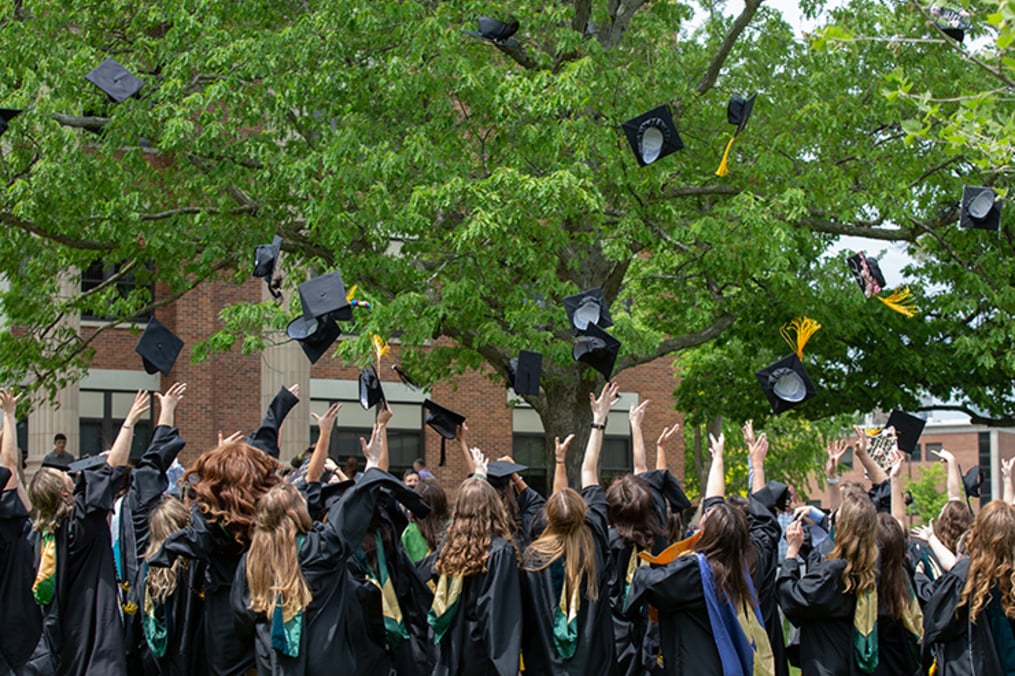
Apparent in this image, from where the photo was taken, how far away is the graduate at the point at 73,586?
6160mm

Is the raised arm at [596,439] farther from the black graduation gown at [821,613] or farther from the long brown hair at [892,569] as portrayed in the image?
the long brown hair at [892,569]

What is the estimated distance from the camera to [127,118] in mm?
11984

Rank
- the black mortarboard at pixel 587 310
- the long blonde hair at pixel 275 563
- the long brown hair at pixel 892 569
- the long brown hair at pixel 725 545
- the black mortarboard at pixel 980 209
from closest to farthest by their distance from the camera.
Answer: the long blonde hair at pixel 275 563 → the long brown hair at pixel 725 545 → the long brown hair at pixel 892 569 → the black mortarboard at pixel 587 310 → the black mortarboard at pixel 980 209

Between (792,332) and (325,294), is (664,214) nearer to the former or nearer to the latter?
(792,332)

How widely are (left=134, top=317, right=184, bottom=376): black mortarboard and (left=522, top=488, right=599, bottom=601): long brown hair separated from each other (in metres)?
4.26

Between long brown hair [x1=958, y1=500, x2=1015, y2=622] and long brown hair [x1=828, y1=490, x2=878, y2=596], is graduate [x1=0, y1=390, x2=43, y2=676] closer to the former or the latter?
long brown hair [x1=828, y1=490, x2=878, y2=596]

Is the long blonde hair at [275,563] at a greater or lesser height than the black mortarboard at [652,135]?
lesser

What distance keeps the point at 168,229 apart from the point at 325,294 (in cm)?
441

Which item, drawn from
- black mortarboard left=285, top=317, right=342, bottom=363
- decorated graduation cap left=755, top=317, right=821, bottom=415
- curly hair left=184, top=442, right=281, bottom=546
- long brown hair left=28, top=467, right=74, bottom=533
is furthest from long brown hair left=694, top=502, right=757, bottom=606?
black mortarboard left=285, top=317, right=342, bottom=363

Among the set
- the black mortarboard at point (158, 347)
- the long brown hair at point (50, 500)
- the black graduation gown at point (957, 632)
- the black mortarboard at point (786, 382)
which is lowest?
the black graduation gown at point (957, 632)

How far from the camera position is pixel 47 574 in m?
6.20

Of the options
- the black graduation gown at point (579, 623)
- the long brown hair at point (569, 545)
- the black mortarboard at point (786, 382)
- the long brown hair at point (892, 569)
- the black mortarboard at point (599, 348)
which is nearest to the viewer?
the long brown hair at point (569, 545)

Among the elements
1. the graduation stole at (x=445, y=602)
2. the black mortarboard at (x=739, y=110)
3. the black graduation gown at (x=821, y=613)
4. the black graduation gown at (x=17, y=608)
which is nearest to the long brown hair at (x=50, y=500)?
the black graduation gown at (x=17, y=608)

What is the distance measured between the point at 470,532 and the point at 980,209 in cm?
686
